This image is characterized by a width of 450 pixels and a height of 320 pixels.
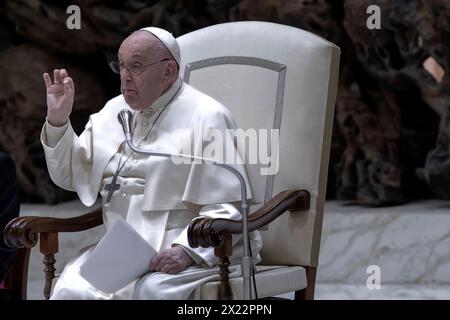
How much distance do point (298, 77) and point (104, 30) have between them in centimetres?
295

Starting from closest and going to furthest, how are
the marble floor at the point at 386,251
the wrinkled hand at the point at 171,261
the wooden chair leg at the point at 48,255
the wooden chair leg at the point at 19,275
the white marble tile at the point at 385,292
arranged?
the wrinkled hand at the point at 171,261, the wooden chair leg at the point at 48,255, the wooden chair leg at the point at 19,275, the white marble tile at the point at 385,292, the marble floor at the point at 386,251

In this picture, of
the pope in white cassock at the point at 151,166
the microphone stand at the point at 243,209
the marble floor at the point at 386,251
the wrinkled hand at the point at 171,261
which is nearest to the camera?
the microphone stand at the point at 243,209

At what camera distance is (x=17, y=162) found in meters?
7.71

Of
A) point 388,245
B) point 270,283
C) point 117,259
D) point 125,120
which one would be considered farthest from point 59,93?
point 388,245

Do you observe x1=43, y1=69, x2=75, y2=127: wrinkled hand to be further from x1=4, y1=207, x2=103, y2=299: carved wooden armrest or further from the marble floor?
the marble floor

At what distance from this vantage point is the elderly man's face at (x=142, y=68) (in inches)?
179

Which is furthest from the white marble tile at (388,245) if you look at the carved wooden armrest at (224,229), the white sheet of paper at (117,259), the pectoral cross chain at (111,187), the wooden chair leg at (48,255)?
the white sheet of paper at (117,259)

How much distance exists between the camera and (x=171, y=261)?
14.1 feet

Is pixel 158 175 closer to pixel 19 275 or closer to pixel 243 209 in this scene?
pixel 243 209

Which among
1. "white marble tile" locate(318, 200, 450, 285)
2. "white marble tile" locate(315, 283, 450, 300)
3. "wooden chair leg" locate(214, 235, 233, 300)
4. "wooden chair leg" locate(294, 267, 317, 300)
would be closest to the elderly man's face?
"wooden chair leg" locate(214, 235, 233, 300)

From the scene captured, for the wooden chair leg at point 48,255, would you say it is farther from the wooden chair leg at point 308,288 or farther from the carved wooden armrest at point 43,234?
the wooden chair leg at point 308,288

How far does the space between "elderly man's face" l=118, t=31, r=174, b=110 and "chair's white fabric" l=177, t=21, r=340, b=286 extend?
1.69 ft

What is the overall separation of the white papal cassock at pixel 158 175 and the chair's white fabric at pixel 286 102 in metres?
0.23
